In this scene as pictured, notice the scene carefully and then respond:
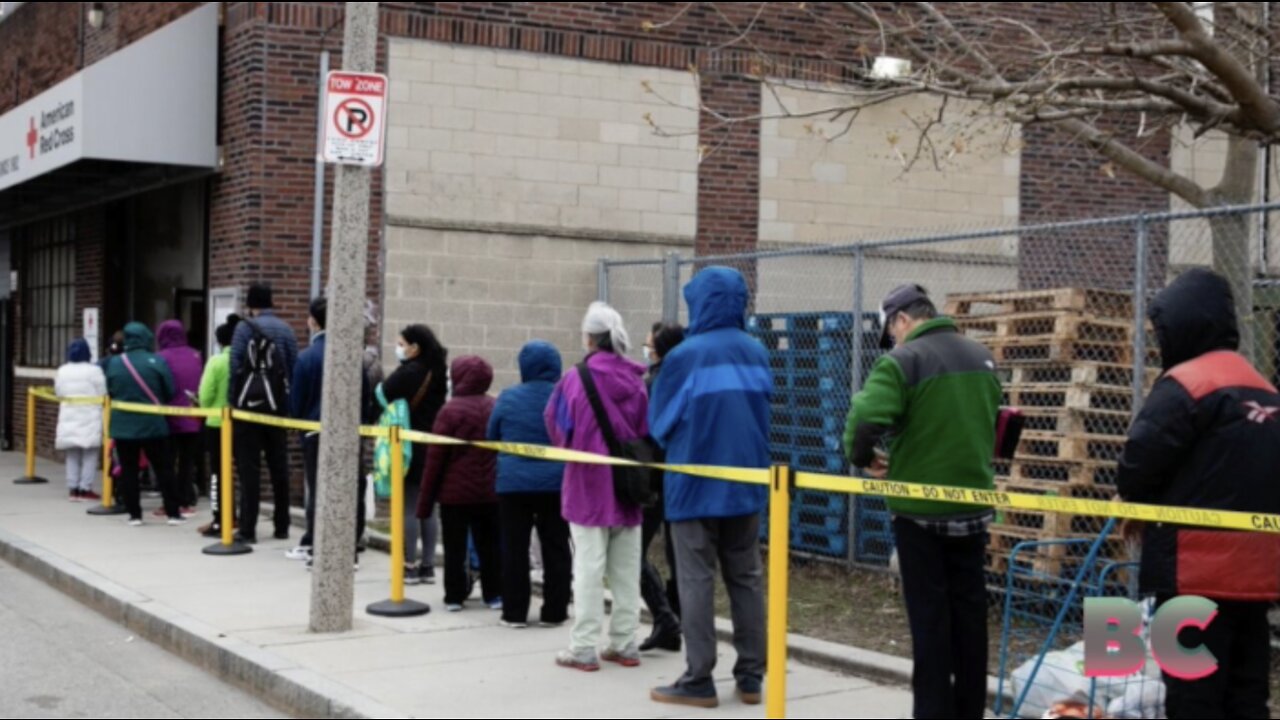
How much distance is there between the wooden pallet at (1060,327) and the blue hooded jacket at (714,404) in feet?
10.5

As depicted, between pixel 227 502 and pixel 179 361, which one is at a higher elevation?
pixel 179 361

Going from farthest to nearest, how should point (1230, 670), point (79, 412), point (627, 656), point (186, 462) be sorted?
point (79, 412) < point (186, 462) < point (627, 656) < point (1230, 670)

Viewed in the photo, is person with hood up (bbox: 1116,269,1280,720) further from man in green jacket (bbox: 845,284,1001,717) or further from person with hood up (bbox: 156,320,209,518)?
person with hood up (bbox: 156,320,209,518)

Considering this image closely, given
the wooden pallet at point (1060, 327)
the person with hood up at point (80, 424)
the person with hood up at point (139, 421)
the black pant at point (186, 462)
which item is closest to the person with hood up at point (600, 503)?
the wooden pallet at point (1060, 327)

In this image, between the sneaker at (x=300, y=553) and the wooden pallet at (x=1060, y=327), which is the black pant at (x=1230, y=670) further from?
the sneaker at (x=300, y=553)

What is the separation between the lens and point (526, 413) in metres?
8.84

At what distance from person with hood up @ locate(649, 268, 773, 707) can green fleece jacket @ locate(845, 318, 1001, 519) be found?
2.95 feet

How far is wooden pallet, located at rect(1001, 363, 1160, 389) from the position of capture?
9500 mm

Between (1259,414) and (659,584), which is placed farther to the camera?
(659,584)

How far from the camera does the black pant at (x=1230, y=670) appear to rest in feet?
17.4

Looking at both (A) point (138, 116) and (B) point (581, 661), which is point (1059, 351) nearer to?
(B) point (581, 661)

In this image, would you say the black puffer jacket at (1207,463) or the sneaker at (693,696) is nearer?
the black puffer jacket at (1207,463)

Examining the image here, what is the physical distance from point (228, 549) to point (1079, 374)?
21.9 feet

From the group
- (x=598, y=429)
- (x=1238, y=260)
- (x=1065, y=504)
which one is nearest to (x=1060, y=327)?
(x=1238, y=260)
